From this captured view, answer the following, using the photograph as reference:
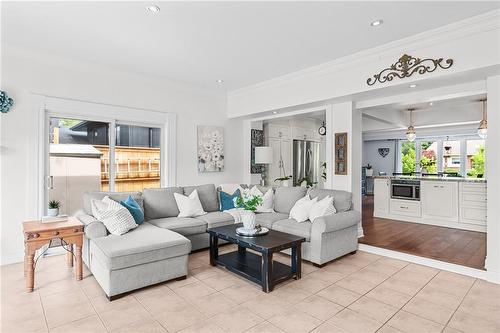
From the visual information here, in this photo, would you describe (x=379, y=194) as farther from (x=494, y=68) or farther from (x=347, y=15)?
(x=347, y=15)

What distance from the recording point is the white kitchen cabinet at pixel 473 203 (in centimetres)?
508

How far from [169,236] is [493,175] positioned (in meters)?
3.65

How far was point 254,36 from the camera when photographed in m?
3.29

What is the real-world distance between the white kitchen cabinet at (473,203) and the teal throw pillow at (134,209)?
5.67m

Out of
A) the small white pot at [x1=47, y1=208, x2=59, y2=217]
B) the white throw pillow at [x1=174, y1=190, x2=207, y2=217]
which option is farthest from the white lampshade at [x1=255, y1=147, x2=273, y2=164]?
the small white pot at [x1=47, y1=208, x2=59, y2=217]

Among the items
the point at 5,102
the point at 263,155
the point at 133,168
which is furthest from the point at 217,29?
the point at 263,155

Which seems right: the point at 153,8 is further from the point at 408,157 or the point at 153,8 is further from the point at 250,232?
the point at 408,157

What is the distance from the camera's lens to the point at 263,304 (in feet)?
8.39

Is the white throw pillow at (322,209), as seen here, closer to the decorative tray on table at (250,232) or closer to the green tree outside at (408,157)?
the decorative tray on table at (250,232)

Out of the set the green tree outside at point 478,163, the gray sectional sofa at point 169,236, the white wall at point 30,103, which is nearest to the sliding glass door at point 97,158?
the white wall at point 30,103

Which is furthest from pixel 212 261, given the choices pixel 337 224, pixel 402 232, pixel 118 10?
pixel 402 232

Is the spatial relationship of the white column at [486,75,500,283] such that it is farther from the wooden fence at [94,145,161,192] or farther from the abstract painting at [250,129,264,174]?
the wooden fence at [94,145,161,192]

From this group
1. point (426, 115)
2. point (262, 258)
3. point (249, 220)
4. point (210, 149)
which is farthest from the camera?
point (426, 115)

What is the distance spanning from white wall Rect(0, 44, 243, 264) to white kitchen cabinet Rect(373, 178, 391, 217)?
14.0ft
